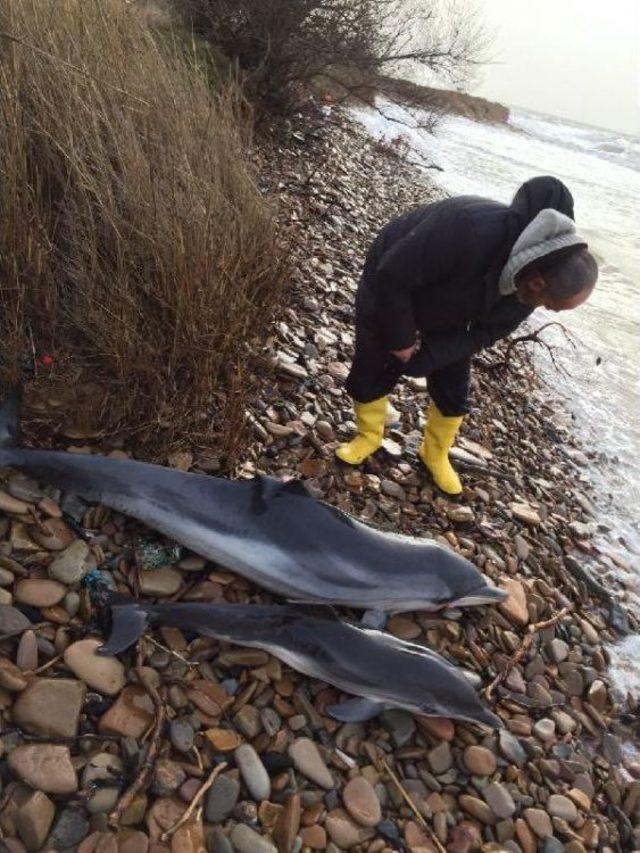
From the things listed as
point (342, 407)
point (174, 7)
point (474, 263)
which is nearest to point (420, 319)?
point (474, 263)

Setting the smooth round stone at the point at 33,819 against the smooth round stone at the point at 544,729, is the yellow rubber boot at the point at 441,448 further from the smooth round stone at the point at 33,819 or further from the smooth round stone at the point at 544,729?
the smooth round stone at the point at 33,819

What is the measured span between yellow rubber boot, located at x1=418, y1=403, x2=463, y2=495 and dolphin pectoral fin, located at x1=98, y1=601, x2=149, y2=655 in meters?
2.14

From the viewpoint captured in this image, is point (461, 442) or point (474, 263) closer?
point (474, 263)

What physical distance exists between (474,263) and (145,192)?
1.77 metres

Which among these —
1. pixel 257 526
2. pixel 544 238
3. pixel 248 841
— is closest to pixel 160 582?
pixel 257 526

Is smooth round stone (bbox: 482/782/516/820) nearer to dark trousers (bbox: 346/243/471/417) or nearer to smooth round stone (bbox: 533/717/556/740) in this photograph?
smooth round stone (bbox: 533/717/556/740)

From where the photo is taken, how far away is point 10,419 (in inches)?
118

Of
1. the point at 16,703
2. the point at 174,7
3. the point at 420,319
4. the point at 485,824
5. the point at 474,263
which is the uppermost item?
the point at 174,7

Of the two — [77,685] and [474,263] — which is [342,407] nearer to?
[474,263]

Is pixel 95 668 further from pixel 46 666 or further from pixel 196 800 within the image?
pixel 196 800

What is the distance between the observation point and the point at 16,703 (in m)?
2.24

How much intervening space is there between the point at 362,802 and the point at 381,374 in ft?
7.60

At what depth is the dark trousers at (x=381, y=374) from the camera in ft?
12.6

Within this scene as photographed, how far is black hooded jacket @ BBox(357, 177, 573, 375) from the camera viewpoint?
3.16 meters
